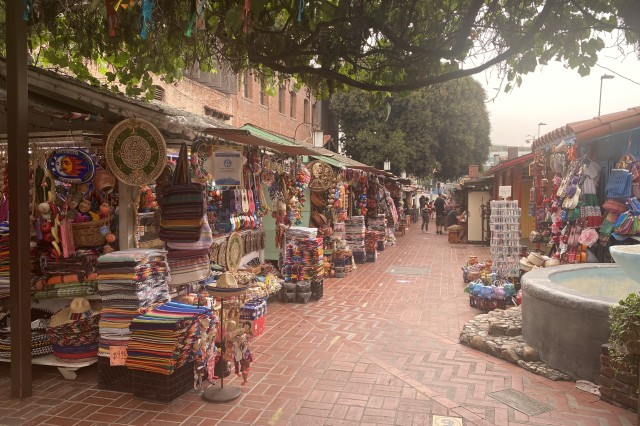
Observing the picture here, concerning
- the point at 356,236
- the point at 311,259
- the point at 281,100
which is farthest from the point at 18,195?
the point at 281,100

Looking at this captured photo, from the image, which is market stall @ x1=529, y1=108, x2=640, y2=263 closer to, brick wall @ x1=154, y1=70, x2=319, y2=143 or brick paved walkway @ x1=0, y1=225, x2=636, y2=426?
brick paved walkway @ x1=0, y1=225, x2=636, y2=426

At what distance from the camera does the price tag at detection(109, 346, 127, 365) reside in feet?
16.0

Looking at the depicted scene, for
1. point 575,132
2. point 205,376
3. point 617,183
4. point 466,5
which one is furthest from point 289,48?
point 617,183

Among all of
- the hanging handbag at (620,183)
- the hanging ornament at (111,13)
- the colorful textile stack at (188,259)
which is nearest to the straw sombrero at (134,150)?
the colorful textile stack at (188,259)

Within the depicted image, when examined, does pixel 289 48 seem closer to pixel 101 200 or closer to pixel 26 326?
pixel 101 200

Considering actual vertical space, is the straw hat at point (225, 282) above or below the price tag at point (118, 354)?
above

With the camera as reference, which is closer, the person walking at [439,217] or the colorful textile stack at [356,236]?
the colorful textile stack at [356,236]

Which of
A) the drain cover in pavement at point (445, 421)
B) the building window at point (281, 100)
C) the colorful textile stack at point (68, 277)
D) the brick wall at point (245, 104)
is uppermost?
the building window at point (281, 100)

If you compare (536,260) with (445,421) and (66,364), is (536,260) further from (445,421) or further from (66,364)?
(66,364)

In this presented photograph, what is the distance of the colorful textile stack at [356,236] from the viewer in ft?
46.4

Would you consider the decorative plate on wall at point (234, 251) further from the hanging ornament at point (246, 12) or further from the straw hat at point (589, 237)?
the straw hat at point (589, 237)

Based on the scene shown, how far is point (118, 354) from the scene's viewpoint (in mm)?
4883

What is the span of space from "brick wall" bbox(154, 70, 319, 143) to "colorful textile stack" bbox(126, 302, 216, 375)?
20.7 ft

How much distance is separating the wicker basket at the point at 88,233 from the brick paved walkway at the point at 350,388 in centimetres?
137
